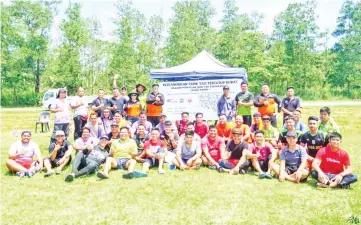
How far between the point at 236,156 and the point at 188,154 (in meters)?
1.14

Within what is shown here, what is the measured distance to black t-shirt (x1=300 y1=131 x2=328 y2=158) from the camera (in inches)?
289

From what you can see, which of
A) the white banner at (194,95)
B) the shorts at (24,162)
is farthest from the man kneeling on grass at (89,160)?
the white banner at (194,95)

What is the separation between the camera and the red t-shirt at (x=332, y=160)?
254 inches

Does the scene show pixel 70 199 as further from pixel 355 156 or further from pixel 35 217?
pixel 355 156

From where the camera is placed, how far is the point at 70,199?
5.92 m

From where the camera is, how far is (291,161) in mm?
7027

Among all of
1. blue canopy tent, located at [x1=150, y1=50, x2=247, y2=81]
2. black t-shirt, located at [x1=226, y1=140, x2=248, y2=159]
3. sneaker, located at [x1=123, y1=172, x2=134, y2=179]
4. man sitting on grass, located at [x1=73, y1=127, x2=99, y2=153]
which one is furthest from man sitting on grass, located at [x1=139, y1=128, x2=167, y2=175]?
blue canopy tent, located at [x1=150, y1=50, x2=247, y2=81]

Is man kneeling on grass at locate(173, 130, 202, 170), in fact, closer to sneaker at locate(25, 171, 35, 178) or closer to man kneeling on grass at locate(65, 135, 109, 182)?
man kneeling on grass at locate(65, 135, 109, 182)

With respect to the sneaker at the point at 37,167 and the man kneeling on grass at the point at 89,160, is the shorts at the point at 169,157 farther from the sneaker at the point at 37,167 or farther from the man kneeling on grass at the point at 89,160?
the sneaker at the point at 37,167

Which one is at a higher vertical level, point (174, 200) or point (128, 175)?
point (128, 175)

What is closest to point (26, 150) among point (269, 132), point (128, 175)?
point (128, 175)

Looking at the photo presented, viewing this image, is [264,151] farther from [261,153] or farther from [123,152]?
[123,152]

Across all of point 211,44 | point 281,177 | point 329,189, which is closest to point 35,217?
point 281,177

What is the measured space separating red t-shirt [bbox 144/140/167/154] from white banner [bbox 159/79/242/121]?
137 inches
